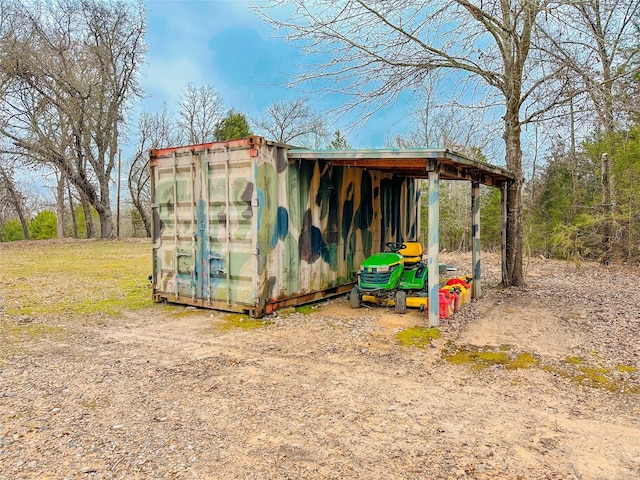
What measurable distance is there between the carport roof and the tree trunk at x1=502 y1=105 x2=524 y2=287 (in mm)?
298

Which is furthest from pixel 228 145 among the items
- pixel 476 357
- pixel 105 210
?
pixel 105 210

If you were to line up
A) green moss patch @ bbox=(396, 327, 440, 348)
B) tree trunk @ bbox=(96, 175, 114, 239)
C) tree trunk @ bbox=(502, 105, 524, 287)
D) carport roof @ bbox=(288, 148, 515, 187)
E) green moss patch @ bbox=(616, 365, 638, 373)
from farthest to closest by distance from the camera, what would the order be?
tree trunk @ bbox=(96, 175, 114, 239)
tree trunk @ bbox=(502, 105, 524, 287)
carport roof @ bbox=(288, 148, 515, 187)
green moss patch @ bbox=(396, 327, 440, 348)
green moss patch @ bbox=(616, 365, 638, 373)

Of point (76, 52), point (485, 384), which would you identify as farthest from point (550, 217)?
point (76, 52)

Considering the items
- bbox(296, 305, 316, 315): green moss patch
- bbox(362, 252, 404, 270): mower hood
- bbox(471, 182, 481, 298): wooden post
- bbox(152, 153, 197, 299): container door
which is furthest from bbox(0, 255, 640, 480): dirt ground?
bbox(471, 182, 481, 298): wooden post

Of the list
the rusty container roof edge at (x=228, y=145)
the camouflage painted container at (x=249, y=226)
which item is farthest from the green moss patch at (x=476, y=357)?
the rusty container roof edge at (x=228, y=145)

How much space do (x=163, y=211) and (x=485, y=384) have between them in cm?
581

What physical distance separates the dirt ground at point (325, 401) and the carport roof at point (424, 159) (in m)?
2.29

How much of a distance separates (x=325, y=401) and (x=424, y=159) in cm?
400

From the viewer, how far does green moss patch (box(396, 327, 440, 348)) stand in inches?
208

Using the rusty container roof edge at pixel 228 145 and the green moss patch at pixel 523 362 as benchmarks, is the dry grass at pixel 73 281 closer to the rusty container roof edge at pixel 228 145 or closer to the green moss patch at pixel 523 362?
the rusty container roof edge at pixel 228 145

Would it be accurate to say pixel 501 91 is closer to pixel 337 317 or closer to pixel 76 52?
pixel 337 317

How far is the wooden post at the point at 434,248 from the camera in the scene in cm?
582

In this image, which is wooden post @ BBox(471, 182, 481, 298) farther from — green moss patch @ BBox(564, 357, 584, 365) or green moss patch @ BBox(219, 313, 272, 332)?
green moss patch @ BBox(219, 313, 272, 332)

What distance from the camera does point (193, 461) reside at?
8.89ft
